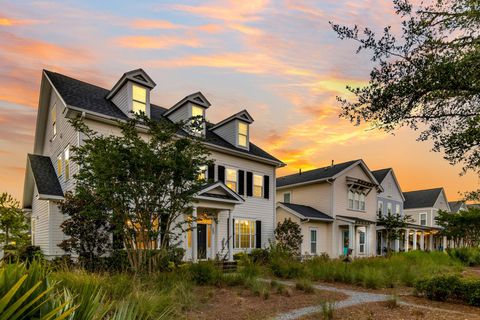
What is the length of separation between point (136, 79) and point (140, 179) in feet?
26.9

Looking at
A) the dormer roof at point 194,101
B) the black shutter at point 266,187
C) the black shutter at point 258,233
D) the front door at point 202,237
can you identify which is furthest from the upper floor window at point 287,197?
the dormer roof at point 194,101

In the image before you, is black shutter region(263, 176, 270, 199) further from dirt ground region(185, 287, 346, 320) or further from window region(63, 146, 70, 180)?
dirt ground region(185, 287, 346, 320)

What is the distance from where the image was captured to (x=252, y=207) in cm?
2125

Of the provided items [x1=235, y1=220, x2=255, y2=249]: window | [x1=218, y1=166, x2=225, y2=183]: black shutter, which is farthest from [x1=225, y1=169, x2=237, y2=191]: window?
[x1=235, y1=220, x2=255, y2=249]: window

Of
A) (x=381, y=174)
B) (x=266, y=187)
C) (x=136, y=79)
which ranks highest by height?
(x=136, y=79)

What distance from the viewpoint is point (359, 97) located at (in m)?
8.20

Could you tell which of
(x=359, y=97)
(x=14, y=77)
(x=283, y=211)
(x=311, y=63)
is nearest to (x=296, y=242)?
(x=283, y=211)

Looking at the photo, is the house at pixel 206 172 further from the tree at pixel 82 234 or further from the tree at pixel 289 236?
the tree at pixel 82 234

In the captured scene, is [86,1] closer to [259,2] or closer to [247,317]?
[259,2]

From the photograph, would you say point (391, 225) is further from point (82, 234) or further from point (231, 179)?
point (82, 234)

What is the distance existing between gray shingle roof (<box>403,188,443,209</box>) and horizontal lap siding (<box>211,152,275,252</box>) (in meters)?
29.7

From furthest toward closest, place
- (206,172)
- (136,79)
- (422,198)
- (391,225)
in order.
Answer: (422,198) → (391,225) → (206,172) → (136,79)

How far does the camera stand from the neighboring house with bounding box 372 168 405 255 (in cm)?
3253

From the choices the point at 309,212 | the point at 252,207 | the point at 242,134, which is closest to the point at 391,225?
the point at 309,212
